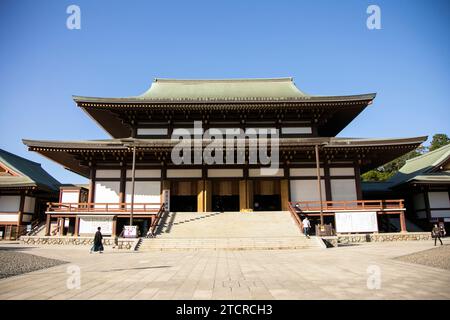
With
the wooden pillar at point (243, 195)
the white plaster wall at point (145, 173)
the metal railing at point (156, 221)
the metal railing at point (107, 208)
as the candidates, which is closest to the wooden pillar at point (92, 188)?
the metal railing at point (107, 208)

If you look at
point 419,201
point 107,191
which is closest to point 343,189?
point 419,201

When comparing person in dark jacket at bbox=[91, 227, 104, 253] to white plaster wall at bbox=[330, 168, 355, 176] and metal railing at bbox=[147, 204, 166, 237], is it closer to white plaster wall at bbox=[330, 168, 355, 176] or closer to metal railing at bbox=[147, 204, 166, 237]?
metal railing at bbox=[147, 204, 166, 237]

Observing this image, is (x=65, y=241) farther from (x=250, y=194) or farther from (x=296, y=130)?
(x=296, y=130)

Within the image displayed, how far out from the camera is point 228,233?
19.6m

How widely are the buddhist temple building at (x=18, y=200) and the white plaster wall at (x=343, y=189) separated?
25180mm

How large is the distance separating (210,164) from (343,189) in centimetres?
1087

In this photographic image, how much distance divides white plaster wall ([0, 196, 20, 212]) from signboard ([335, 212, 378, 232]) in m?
27.3

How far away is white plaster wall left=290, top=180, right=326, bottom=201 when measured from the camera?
24.4 metres

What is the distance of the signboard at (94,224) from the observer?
21.5m

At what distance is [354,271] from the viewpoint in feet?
29.3

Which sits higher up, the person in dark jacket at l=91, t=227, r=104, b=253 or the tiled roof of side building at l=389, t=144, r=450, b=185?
the tiled roof of side building at l=389, t=144, r=450, b=185

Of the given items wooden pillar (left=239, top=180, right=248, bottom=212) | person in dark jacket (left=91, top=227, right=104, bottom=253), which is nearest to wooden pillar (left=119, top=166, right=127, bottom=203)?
person in dark jacket (left=91, top=227, right=104, bottom=253)
